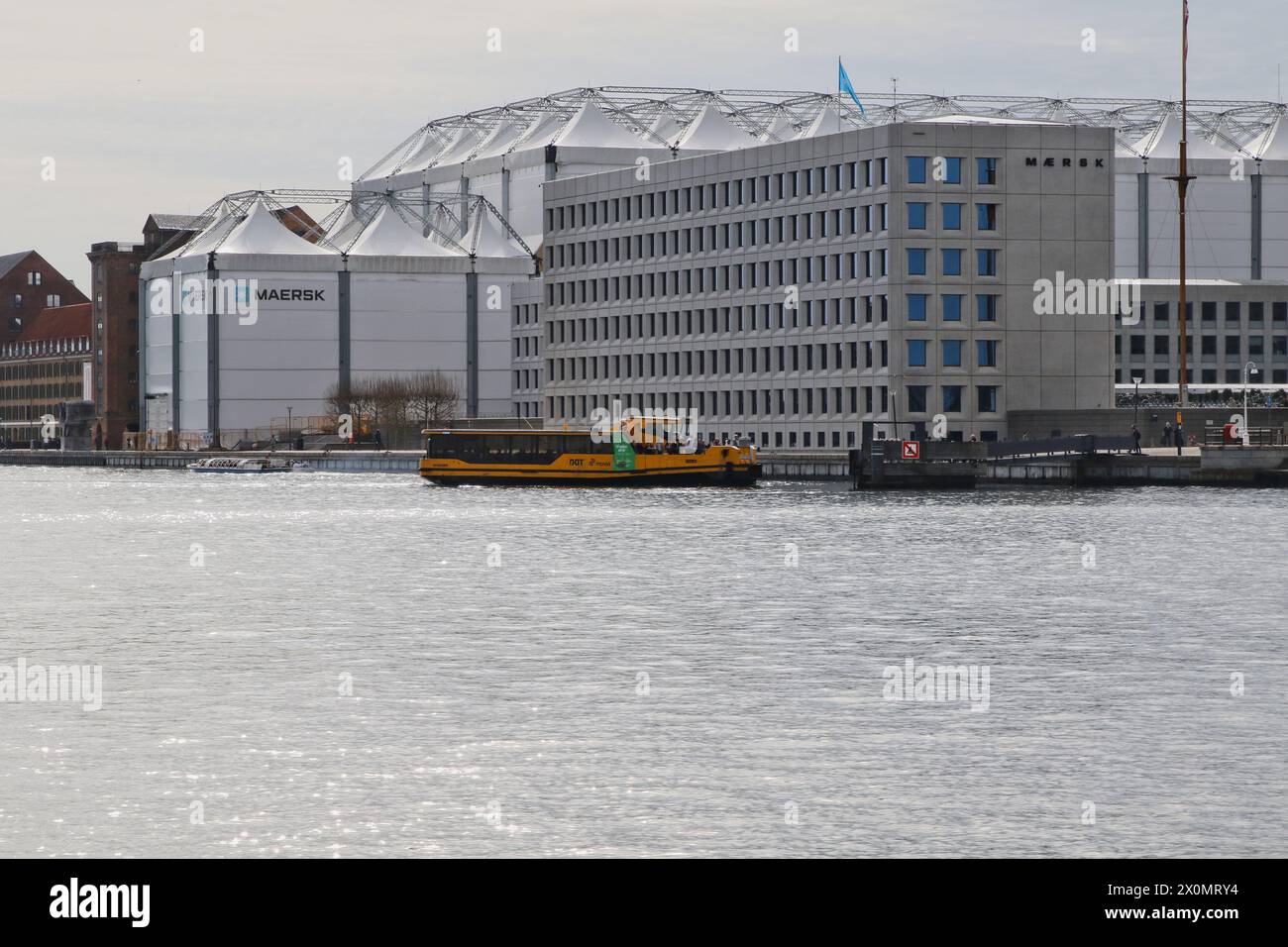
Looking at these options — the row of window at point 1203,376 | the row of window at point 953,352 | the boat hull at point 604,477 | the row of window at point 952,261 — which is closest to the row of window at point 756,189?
the row of window at point 952,261

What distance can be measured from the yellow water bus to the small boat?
4701cm

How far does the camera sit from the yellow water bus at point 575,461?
4889 inches

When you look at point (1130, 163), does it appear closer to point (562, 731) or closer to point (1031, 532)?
point (1031, 532)

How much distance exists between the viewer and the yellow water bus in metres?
124

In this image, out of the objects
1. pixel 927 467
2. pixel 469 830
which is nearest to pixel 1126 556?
pixel 469 830

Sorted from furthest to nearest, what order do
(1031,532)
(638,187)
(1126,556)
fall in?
(638,187) < (1031,532) < (1126,556)

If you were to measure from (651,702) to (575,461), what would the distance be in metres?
99.5

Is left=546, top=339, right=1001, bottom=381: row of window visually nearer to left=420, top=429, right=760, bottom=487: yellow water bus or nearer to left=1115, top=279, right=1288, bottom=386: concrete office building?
left=420, top=429, right=760, bottom=487: yellow water bus

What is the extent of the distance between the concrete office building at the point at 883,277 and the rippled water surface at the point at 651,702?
81.1 metres

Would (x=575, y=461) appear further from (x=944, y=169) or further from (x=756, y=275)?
(x=756, y=275)

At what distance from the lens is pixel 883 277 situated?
150500 mm

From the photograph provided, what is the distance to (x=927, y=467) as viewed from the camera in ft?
391

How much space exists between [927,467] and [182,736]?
9421cm
